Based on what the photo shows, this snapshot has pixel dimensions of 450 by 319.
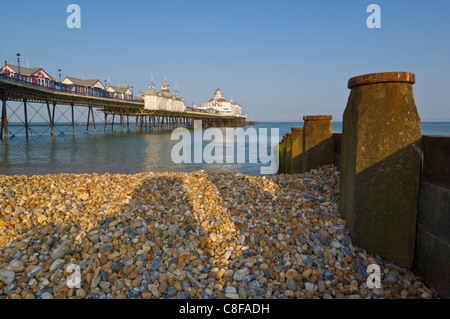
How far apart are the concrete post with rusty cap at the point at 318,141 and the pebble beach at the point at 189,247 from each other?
4.47 feet

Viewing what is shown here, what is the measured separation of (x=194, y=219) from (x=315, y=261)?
1.70m

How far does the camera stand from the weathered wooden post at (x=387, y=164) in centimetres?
280

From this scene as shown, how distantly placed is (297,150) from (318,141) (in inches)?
69.4

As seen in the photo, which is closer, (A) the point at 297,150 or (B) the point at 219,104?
(A) the point at 297,150

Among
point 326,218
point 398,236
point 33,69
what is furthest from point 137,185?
point 33,69

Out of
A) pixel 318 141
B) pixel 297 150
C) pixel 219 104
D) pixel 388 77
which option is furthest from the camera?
pixel 219 104

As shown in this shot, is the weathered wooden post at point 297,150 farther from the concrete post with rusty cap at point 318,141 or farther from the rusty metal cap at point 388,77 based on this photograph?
the rusty metal cap at point 388,77

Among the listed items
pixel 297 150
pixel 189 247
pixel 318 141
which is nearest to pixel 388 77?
pixel 189 247

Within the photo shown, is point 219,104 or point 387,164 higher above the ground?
point 219,104

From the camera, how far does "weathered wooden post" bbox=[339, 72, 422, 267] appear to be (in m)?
2.80

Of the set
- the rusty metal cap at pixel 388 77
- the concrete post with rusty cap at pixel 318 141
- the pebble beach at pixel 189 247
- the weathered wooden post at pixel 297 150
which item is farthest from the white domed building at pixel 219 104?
the rusty metal cap at pixel 388 77

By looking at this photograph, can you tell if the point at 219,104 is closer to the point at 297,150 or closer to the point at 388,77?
the point at 297,150

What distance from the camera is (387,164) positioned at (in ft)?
9.37
